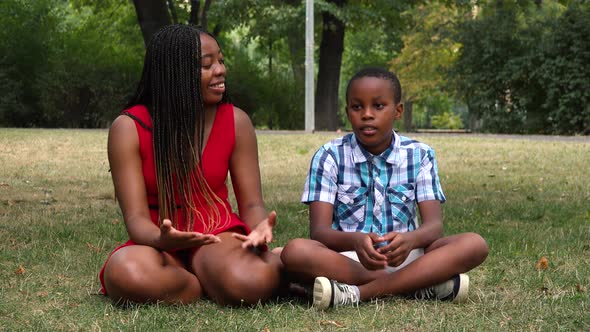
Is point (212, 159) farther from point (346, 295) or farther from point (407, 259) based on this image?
point (407, 259)

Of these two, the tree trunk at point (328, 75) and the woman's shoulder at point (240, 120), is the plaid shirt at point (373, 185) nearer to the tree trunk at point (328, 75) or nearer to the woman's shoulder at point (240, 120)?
the woman's shoulder at point (240, 120)

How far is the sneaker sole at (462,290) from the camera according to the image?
3812 millimetres

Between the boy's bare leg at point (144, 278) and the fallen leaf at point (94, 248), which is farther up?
the boy's bare leg at point (144, 278)

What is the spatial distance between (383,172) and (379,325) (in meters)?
0.87

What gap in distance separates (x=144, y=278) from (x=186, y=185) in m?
0.46

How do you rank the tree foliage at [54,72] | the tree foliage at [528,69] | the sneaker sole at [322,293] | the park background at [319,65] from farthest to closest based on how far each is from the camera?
1. the tree foliage at [54,72]
2. the park background at [319,65]
3. the tree foliage at [528,69]
4. the sneaker sole at [322,293]

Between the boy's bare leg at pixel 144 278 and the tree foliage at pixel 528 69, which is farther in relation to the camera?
the tree foliage at pixel 528 69

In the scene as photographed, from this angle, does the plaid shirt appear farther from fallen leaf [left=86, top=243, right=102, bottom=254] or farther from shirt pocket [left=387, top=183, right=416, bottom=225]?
fallen leaf [left=86, top=243, right=102, bottom=254]

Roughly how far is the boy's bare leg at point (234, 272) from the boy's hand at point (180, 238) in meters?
0.20

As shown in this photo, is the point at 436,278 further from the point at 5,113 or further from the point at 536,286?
the point at 5,113

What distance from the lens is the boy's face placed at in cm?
394

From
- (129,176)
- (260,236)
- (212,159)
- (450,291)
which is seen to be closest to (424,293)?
(450,291)

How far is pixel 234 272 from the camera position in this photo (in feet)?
12.3

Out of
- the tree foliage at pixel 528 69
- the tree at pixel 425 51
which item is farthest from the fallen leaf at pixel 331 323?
the tree at pixel 425 51
